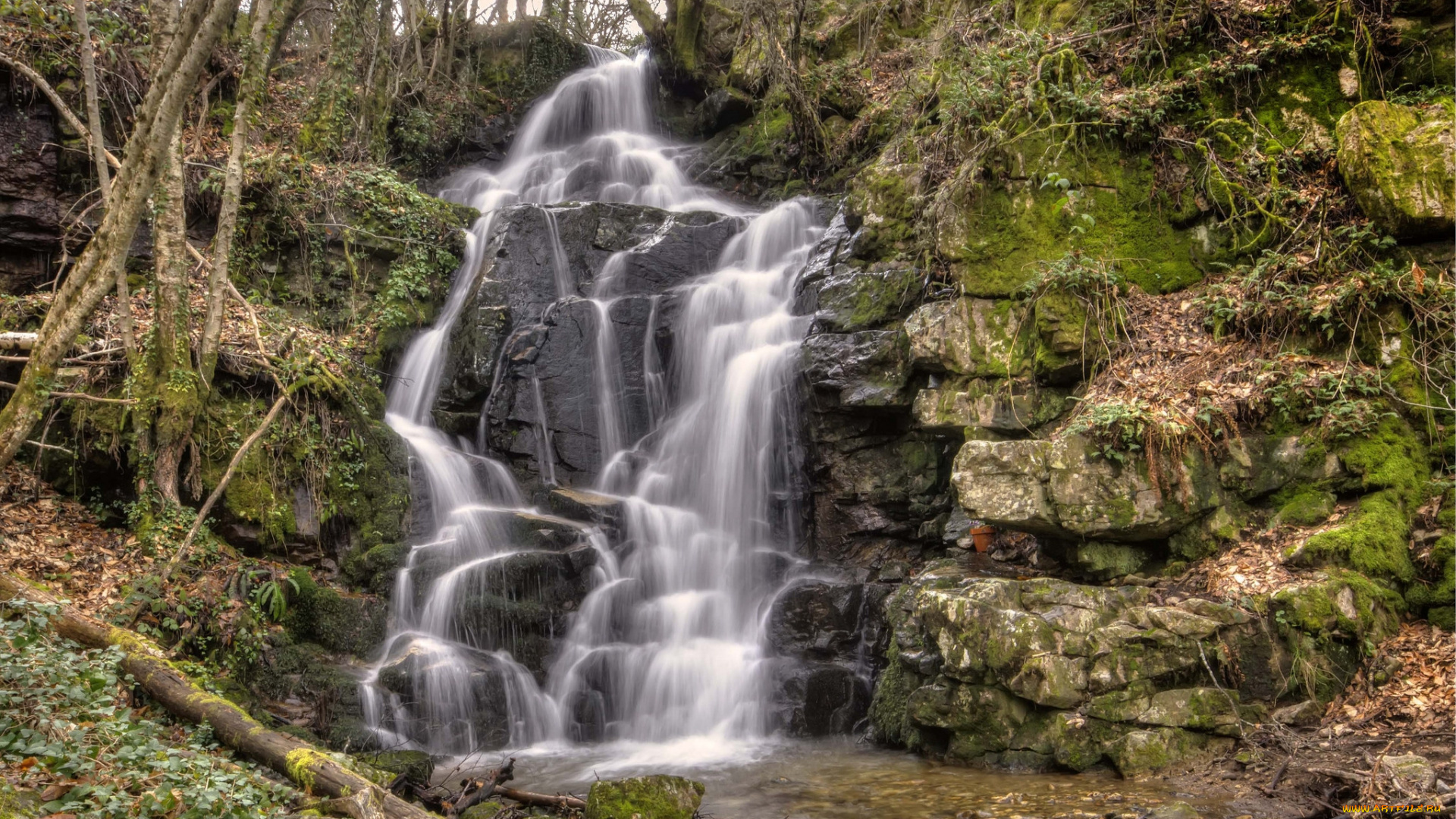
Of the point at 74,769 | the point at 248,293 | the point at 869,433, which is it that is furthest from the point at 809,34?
the point at 74,769

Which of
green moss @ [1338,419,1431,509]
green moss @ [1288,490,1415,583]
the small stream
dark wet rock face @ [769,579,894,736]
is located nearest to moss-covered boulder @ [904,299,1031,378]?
dark wet rock face @ [769,579,894,736]

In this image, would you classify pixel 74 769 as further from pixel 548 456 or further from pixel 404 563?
pixel 548 456

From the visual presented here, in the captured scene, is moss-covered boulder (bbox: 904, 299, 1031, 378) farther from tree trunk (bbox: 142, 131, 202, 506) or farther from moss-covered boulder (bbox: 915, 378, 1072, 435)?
tree trunk (bbox: 142, 131, 202, 506)

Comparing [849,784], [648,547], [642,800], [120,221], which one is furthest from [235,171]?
[849,784]

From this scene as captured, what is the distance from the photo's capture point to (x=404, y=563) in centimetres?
921

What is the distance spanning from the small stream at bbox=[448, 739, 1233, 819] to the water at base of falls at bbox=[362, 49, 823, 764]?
0.37 m

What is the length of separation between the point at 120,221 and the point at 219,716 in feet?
11.4

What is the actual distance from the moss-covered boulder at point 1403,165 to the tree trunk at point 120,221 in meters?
8.69

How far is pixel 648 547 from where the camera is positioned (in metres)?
10.0

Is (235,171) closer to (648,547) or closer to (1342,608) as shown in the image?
(648,547)

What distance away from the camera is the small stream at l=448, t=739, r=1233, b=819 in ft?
17.5

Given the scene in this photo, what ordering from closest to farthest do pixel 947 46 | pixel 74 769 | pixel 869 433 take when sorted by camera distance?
pixel 74 769
pixel 869 433
pixel 947 46

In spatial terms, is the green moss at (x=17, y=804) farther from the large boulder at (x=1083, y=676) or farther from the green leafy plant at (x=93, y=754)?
the large boulder at (x=1083, y=676)

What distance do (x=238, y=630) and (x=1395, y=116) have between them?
10810mm
